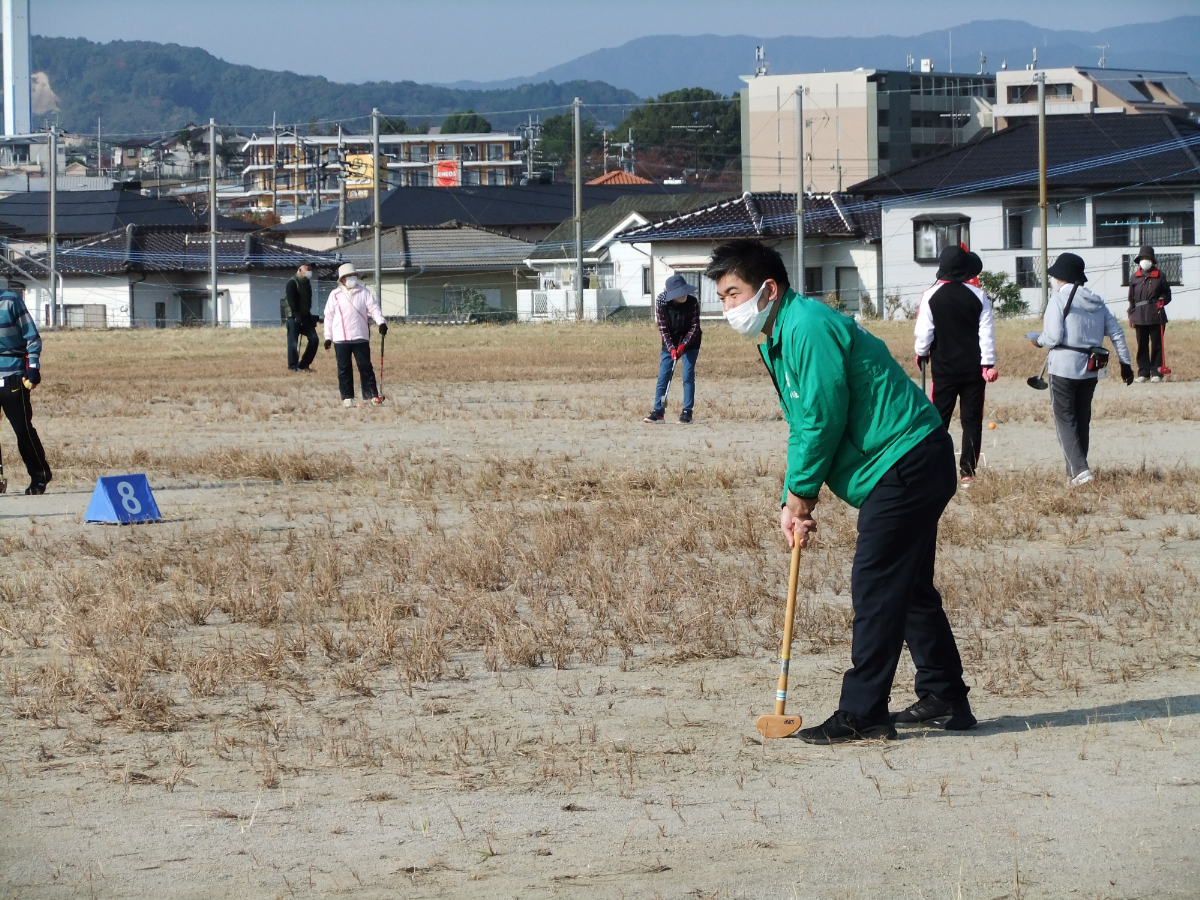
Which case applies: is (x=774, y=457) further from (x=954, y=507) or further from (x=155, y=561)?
(x=155, y=561)

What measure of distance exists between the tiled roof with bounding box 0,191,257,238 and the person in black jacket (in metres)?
53.6

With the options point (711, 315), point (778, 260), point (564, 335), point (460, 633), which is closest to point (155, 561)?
point (460, 633)

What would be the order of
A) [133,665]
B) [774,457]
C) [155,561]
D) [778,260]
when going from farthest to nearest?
[774,457]
[155,561]
[133,665]
[778,260]

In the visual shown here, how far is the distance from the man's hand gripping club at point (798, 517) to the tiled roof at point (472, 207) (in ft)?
243

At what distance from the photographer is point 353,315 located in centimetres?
1609

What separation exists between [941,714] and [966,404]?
17.8 feet

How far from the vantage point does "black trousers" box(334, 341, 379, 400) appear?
16.3 meters

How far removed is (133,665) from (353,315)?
10922mm

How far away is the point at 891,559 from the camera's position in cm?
451

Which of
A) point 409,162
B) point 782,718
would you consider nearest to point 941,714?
point 782,718

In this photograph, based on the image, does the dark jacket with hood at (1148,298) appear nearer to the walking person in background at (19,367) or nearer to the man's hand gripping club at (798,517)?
the walking person in background at (19,367)

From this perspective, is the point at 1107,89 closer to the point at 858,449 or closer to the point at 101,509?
the point at 101,509

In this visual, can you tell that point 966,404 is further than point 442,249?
No

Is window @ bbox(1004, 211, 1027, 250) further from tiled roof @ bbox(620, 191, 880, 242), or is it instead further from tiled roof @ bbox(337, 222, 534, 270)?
tiled roof @ bbox(337, 222, 534, 270)
